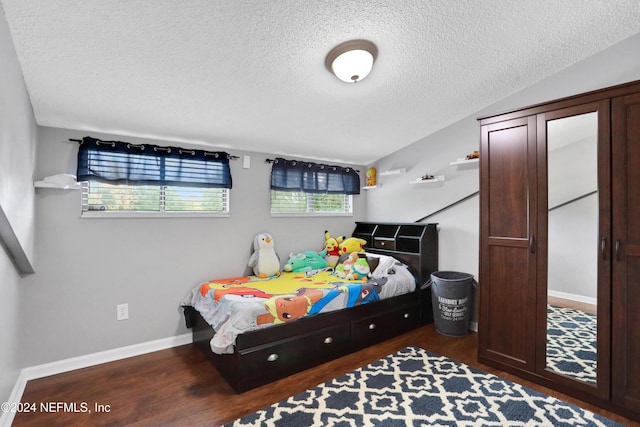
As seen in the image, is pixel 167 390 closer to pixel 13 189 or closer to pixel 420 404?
pixel 13 189

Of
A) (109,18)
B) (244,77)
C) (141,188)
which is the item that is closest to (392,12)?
(244,77)

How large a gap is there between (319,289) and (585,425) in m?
1.89

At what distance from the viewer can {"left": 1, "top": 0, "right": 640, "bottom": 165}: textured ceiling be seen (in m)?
1.63

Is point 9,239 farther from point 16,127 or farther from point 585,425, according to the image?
point 585,425

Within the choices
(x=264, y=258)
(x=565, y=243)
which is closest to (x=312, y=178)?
(x=264, y=258)

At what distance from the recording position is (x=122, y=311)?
2.68m

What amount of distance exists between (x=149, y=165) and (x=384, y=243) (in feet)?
8.98

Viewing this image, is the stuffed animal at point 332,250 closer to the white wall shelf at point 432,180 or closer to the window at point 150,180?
the white wall shelf at point 432,180

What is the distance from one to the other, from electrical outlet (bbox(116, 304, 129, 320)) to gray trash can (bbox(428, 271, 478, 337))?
297 centimetres

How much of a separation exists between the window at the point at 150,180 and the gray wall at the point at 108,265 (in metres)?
0.10

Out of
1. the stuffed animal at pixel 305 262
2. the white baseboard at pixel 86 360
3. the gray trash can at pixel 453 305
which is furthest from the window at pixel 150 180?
the gray trash can at pixel 453 305

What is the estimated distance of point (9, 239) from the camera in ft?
5.79

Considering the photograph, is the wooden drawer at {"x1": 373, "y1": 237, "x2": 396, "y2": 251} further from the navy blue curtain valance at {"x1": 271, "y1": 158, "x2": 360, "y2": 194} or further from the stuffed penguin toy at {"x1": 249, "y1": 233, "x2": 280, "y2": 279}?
the stuffed penguin toy at {"x1": 249, "y1": 233, "x2": 280, "y2": 279}

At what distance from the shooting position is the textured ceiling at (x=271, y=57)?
1.63 m
